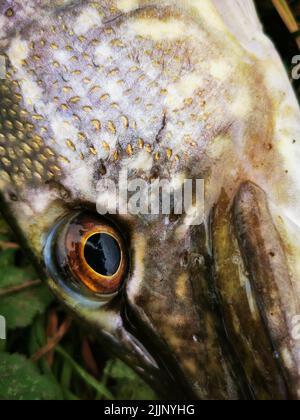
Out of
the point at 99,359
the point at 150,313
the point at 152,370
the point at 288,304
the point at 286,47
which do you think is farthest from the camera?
the point at 99,359

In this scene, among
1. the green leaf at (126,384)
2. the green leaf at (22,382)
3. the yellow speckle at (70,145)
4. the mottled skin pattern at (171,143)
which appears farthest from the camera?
the green leaf at (126,384)

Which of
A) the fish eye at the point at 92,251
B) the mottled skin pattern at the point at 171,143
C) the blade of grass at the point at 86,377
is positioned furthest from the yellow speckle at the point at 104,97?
the blade of grass at the point at 86,377

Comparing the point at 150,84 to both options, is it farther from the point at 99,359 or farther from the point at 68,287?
the point at 99,359

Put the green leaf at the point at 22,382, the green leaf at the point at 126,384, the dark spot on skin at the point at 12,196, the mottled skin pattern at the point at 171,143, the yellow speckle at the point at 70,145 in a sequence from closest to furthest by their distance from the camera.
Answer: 1. the mottled skin pattern at the point at 171,143
2. the yellow speckle at the point at 70,145
3. the dark spot on skin at the point at 12,196
4. the green leaf at the point at 22,382
5. the green leaf at the point at 126,384

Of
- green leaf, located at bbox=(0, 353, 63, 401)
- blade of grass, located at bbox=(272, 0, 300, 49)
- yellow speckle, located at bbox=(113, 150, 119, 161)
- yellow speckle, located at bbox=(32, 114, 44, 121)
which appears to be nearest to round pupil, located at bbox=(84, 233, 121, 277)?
yellow speckle, located at bbox=(113, 150, 119, 161)

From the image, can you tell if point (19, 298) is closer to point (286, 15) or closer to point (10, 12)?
point (10, 12)

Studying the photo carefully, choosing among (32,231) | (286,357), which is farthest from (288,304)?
(32,231)

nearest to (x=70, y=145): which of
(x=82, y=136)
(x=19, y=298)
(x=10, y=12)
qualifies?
(x=82, y=136)

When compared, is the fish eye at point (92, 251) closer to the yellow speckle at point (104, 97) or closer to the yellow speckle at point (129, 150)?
the yellow speckle at point (129, 150)
